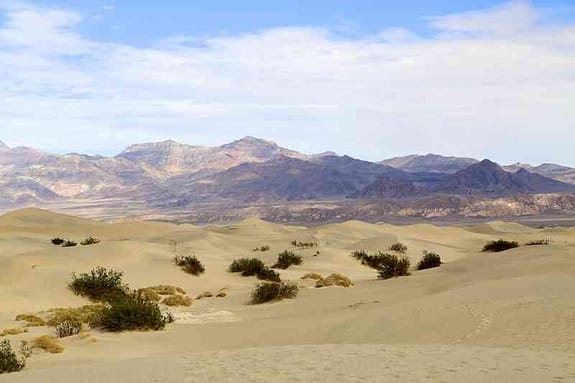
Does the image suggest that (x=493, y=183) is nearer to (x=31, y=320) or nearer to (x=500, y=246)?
(x=500, y=246)

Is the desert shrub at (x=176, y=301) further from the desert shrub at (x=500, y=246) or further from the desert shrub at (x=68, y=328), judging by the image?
the desert shrub at (x=500, y=246)

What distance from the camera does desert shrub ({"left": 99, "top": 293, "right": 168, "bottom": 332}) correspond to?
54.3 ft

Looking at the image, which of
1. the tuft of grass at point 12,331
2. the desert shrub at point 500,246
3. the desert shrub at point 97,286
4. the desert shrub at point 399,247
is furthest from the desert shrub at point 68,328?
the desert shrub at point 500,246

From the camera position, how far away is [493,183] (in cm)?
16512

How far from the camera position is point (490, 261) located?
29.8 metres

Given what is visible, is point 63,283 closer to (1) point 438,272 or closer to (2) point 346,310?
(2) point 346,310

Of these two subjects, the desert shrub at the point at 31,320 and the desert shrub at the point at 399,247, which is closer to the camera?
the desert shrub at the point at 31,320

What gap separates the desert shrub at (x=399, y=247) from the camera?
45.1 m

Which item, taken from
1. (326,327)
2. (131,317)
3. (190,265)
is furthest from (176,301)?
(190,265)

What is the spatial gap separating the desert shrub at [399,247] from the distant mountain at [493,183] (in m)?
114

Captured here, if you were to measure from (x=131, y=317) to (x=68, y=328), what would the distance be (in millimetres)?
1435

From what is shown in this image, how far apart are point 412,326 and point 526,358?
14.4 ft

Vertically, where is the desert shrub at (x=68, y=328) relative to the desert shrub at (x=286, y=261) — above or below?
above

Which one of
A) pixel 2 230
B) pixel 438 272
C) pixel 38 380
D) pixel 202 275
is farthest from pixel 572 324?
pixel 2 230
